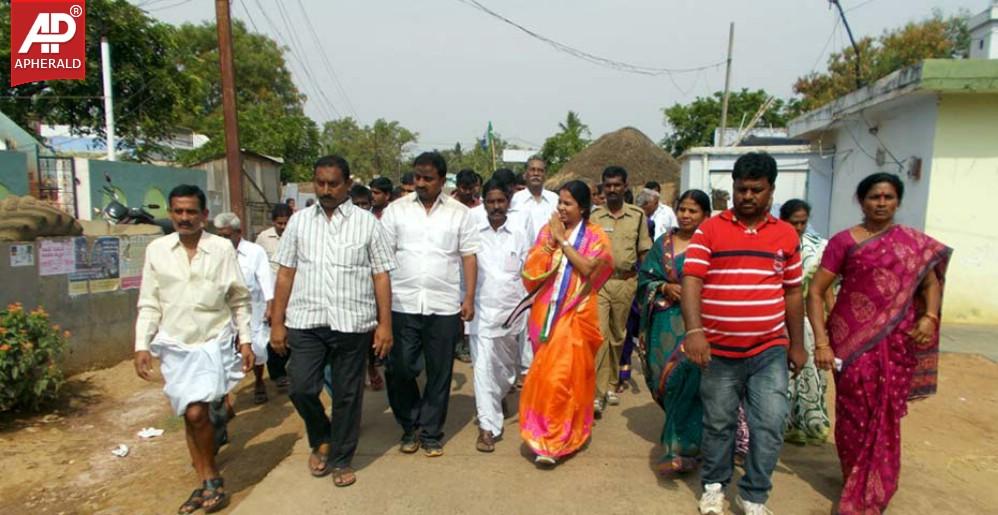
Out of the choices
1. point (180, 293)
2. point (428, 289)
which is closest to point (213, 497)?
point (180, 293)

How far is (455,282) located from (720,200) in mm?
10747

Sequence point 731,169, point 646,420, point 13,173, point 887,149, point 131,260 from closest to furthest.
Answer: point 646,420 → point 131,260 → point 887,149 → point 13,173 → point 731,169

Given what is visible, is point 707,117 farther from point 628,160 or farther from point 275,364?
point 275,364

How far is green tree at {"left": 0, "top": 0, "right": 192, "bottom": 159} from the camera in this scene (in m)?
16.2

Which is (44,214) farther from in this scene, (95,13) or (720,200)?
(95,13)

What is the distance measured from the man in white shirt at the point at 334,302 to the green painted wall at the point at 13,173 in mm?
8218

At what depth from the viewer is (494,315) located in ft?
13.8

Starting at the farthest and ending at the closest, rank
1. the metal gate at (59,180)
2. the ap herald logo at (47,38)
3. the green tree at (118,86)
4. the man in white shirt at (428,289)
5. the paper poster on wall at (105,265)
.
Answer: the green tree at (118,86) → the ap herald logo at (47,38) → the metal gate at (59,180) → the paper poster on wall at (105,265) → the man in white shirt at (428,289)

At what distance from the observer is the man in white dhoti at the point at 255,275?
4852 mm

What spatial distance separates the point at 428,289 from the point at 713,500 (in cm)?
196

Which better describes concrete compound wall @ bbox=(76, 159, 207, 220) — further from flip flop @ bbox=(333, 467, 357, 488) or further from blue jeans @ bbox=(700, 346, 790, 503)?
blue jeans @ bbox=(700, 346, 790, 503)

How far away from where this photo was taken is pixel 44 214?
5879 mm

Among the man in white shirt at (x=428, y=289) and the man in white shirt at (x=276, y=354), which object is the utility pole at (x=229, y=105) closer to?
the man in white shirt at (x=276, y=354)

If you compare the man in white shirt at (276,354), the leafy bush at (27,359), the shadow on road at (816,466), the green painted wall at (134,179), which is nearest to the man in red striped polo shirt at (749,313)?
the shadow on road at (816,466)
